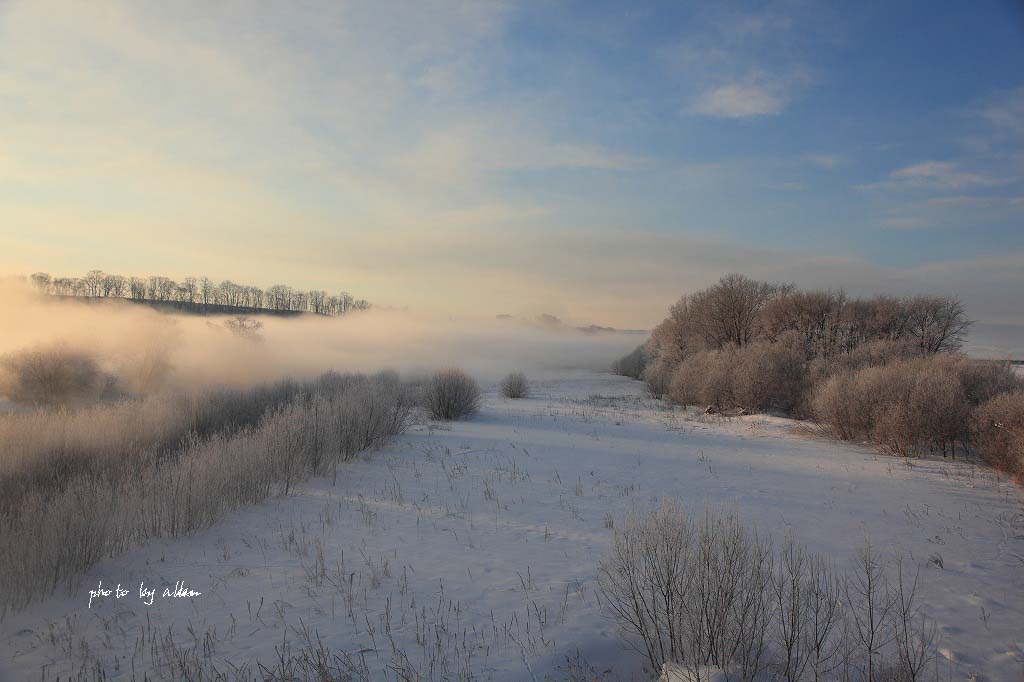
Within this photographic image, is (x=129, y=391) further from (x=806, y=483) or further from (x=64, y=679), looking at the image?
(x=806, y=483)

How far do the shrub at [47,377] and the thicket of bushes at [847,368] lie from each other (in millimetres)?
25341

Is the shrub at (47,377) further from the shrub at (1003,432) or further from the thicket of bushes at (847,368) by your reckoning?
the shrub at (1003,432)

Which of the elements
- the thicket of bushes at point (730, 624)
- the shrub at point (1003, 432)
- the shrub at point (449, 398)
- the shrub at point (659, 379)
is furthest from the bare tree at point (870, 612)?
the shrub at point (659, 379)

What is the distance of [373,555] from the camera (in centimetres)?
557

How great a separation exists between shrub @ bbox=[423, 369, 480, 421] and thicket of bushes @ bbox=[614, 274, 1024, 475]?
10.2m

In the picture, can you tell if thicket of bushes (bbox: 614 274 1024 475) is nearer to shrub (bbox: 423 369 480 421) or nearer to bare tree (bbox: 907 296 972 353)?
bare tree (bbox: 907 296 972 353)

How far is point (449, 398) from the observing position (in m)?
17.0

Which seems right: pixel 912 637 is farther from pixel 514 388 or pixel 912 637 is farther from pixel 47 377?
pixel 47 377

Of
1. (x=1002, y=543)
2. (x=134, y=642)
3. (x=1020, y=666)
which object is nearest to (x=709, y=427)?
(x=1002, y=543)

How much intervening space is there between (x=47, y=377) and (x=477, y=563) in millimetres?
23312

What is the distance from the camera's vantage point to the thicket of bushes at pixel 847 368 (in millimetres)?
11117

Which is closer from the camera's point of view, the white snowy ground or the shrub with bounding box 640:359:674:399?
the white snowy ground

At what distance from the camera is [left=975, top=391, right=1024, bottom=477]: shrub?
9.02m

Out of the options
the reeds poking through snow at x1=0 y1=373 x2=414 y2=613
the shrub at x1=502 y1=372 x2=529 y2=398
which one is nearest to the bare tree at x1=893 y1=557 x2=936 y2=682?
the reeds poking through snow at x1=0 y1=373 x2=414 y2=613
